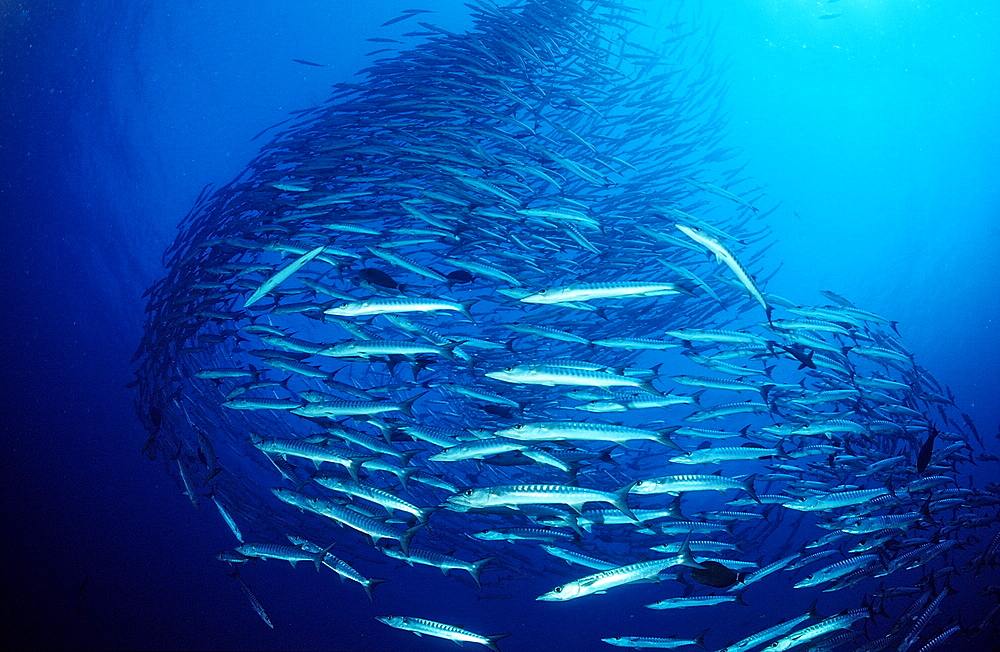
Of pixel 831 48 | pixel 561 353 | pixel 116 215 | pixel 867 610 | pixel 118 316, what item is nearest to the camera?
pixel 867 610

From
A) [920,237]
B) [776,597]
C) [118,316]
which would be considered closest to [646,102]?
[776,597]

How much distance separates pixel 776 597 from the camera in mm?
12180

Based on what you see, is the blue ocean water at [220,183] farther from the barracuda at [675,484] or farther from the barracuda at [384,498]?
the barracuda at [675,484]

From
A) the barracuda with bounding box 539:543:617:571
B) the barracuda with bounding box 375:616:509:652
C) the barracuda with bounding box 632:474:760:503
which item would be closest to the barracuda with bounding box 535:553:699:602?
the barracuda with bounding box 632:474:760:503

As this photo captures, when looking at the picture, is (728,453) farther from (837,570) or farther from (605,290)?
(837,570)

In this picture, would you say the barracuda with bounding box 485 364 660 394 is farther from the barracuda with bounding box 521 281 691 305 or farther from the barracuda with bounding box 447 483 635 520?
the barracuda with bounding box 447 483 635 520

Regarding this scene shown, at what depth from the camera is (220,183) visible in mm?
20375

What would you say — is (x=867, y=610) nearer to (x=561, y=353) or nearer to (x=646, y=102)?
(x=561, y=353)

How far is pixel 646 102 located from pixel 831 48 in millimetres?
29455

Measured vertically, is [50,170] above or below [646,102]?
above

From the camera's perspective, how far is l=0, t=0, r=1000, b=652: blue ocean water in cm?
1091

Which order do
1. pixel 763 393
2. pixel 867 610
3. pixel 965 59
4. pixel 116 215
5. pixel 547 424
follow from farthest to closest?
pixel 965 59, pixel 116 215, pixel 867 610, pixel 763 393, pixel 547 424

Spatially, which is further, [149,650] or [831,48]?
[831,48]

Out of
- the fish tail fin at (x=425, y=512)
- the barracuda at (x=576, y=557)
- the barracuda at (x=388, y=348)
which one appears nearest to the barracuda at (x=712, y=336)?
the barracuda at (x=388, y=348)
